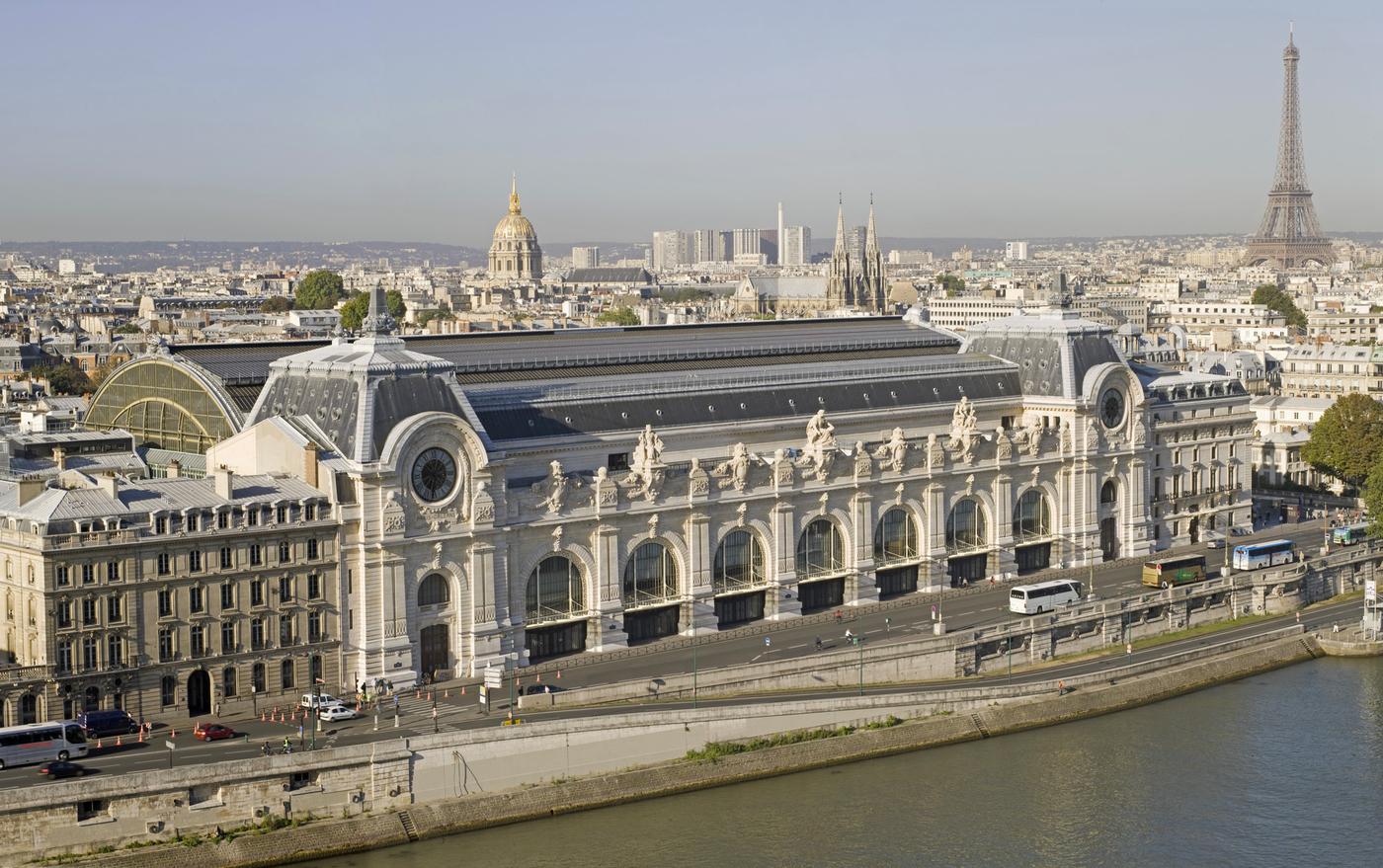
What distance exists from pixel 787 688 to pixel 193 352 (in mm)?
30017

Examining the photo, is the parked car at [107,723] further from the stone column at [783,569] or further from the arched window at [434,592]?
the stone column at [783,569]

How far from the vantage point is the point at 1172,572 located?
94688 millimetres

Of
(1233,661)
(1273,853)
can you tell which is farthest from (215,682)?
(1233,661)

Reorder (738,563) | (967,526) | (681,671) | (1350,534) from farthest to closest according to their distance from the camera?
1. (1350,534)
2. (967,526)
3. (738,563)
4. (681,671)

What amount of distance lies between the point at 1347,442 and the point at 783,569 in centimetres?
4829

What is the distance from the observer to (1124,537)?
4094 inches

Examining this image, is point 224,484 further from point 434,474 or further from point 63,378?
point 63,378

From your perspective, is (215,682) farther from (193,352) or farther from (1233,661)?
(1233,661)

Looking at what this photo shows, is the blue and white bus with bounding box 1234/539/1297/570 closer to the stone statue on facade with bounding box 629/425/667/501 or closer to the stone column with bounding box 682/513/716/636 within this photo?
the stone column with bounding box 682/513/716/636

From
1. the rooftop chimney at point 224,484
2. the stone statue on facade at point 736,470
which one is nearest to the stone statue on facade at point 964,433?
the stone statue on facade at point 736,470

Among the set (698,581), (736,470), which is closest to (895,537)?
(736,470)

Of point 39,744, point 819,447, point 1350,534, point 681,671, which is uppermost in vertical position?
point 819,447

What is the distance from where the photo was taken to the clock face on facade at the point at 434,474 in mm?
75750

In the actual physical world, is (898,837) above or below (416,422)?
below
